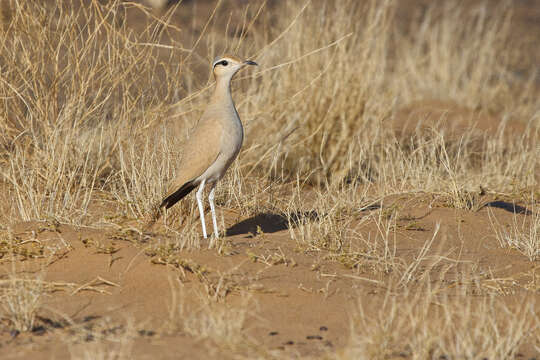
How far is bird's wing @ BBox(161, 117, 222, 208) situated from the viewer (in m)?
4.62

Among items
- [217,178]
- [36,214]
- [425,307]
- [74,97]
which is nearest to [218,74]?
[217,178]

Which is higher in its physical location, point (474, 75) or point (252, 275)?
point (474, 75)

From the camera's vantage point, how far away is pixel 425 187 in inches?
234

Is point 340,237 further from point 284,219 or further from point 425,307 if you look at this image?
point 425,307

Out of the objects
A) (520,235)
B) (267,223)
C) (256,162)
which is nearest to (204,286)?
(267,223)

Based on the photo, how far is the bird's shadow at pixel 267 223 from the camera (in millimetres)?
5066

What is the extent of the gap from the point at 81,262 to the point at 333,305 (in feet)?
4.98

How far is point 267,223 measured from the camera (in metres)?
5.25

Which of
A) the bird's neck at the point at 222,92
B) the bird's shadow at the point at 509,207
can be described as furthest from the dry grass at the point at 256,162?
the bird's neck at the point at 222,92

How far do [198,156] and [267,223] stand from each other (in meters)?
0.91

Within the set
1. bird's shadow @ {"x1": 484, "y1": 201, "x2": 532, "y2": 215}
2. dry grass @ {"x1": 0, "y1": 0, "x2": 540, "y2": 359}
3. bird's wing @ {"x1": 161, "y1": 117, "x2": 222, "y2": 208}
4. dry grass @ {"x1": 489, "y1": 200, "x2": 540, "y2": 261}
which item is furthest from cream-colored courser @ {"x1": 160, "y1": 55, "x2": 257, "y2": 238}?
bird's shadow @ {"x1": 484, "y1": 201, "x2": 532, "y2": 215}

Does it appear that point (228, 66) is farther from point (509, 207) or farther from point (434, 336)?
point (509, 207)

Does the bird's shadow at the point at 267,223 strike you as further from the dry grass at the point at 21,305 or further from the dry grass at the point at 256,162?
the dry grass at the point at 21,305

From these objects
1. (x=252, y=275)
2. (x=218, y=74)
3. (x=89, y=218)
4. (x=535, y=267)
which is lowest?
(x=535, y=267)
